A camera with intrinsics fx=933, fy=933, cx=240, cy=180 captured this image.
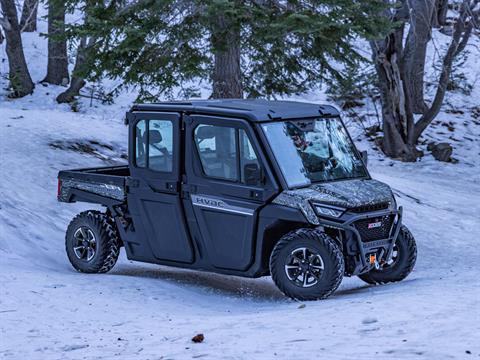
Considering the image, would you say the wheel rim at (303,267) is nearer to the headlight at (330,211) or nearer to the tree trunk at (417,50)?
the headlight at (330,211)

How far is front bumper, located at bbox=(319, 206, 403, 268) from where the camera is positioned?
29.6 ft

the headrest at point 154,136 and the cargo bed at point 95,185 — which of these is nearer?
the headrest at point 154,136

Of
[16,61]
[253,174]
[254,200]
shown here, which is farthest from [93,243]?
[16,61]

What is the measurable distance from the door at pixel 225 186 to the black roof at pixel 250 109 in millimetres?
96

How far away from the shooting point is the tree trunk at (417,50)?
78.1 feet

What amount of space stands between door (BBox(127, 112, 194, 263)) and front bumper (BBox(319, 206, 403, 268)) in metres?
1.75

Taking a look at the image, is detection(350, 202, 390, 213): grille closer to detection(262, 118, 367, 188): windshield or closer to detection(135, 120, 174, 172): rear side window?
detection(262, 118, 367, 188): windshield

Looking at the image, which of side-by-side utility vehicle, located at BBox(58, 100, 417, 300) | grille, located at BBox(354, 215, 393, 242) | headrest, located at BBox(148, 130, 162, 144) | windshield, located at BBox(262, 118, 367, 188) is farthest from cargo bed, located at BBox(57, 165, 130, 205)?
grille, located at BBox(354, 215, 393, 242)

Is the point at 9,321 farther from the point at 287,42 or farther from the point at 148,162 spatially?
the point at 287,42

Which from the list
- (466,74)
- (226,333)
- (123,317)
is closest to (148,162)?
(123,317)

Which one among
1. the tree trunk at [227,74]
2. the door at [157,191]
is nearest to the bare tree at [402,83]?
the tree trunk at [227,74]

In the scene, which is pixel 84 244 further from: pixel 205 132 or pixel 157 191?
pixel 205 132

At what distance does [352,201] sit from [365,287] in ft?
4.96

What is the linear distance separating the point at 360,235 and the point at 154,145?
2.50 meters
